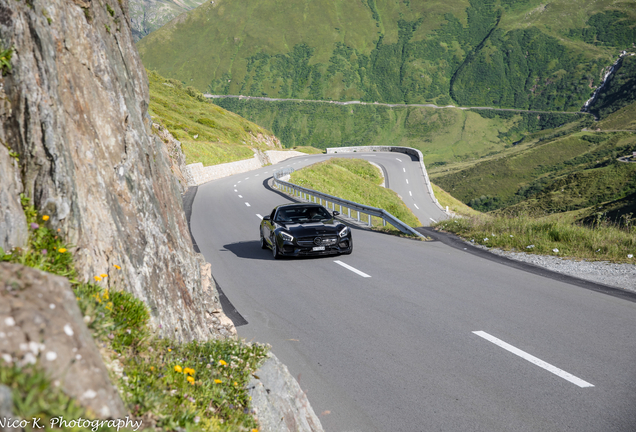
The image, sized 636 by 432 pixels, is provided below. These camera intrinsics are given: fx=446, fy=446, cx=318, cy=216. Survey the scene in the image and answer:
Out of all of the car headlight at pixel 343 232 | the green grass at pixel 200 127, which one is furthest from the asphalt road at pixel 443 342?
the green grass at pixel 200 127

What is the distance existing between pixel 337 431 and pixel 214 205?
23049 mm

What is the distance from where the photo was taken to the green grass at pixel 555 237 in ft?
35.1

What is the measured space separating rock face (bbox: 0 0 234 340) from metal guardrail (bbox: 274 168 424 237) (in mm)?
10542

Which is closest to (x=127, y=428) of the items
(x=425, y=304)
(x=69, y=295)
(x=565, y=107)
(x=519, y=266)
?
(x=69, y=295)

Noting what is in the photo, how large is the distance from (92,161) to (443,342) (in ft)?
15.8

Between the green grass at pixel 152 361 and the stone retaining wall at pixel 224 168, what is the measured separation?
38.0 m

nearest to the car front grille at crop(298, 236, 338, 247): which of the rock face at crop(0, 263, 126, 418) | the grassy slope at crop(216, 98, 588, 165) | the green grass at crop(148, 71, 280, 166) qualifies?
the rock face at crop(0, 263, 126, 418)

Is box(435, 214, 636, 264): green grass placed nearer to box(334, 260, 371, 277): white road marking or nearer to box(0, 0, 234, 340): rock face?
box(334, 260, 371, 277): white road marking

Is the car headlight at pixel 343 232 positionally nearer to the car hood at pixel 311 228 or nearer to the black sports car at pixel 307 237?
the black sports car at pixel 307 237

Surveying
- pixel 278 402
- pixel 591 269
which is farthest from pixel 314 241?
pixel 278 402

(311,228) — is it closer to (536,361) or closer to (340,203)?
(536,361)

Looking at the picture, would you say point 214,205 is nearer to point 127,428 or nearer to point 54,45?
point 54,45

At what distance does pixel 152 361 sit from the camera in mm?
3436

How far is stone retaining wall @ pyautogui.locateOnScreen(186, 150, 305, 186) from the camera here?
4141 centimetres
